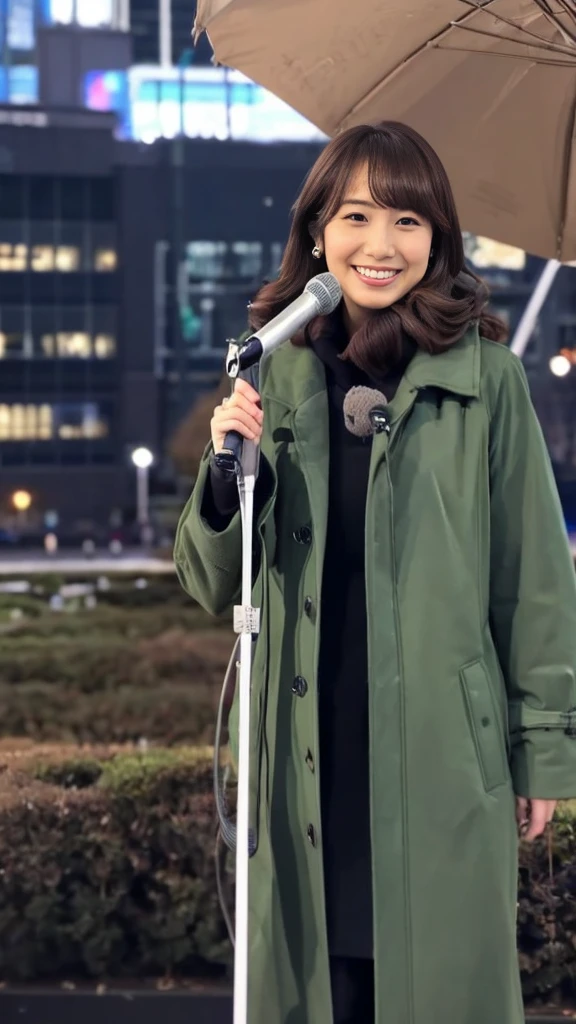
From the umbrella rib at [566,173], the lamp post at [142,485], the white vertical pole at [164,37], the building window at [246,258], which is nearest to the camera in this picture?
the umbrella rib at [566,173]

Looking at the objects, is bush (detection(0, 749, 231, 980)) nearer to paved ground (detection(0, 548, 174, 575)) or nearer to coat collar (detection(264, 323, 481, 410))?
coat collar (detection(264, 323, 481, 410))

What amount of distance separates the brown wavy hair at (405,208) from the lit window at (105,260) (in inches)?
1075

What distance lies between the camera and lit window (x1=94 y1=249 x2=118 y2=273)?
92.0ft

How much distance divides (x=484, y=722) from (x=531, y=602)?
163 millimetres

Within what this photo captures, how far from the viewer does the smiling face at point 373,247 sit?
5.00 feet

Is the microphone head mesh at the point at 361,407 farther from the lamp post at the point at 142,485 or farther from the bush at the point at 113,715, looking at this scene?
the lamp post at the point at 142,485

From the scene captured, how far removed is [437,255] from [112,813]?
1.71 m

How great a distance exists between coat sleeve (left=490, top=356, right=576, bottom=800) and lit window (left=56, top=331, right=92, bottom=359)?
86.9 ft

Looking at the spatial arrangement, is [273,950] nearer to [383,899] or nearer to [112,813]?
[383,899]

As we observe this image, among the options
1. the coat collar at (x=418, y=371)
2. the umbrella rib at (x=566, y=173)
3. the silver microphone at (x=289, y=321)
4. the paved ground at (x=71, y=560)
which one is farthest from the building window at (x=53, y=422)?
the silver microphone at (x=289, y=321)

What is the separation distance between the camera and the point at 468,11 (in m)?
2.02

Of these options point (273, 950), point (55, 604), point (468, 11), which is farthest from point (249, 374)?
point (55, 604)

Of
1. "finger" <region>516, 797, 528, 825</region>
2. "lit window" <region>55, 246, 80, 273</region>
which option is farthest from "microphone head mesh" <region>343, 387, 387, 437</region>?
"lit window" <region>55, 246, 80, 273</region>

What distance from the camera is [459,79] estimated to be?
2207 mm
